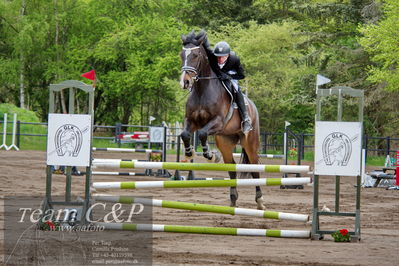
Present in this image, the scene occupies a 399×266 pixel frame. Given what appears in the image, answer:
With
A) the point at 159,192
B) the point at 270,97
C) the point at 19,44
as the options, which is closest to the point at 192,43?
the point at 159,192

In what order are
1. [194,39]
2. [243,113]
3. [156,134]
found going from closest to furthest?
[194,39], [243,113], [156,134]

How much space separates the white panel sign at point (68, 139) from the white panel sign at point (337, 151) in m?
2.75

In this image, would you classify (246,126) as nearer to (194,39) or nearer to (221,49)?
(221,49)

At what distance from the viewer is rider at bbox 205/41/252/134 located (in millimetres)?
10672

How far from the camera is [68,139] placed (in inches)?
356

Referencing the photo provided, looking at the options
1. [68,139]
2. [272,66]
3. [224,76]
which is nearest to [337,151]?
[224,76]

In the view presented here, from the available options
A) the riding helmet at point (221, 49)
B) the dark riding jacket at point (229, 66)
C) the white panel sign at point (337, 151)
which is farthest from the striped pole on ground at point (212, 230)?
the riding helmet at point (221, 49)

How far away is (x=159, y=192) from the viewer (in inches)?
614

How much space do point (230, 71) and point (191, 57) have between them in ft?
5.45

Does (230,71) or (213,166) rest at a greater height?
(230,71)

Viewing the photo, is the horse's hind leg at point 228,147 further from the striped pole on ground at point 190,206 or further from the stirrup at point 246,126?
the striped pole on ground at point 190,206

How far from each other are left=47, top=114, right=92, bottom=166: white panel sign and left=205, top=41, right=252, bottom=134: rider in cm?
235

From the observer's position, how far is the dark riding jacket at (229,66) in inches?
416

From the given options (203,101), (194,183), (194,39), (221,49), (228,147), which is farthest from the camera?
(228,147)
